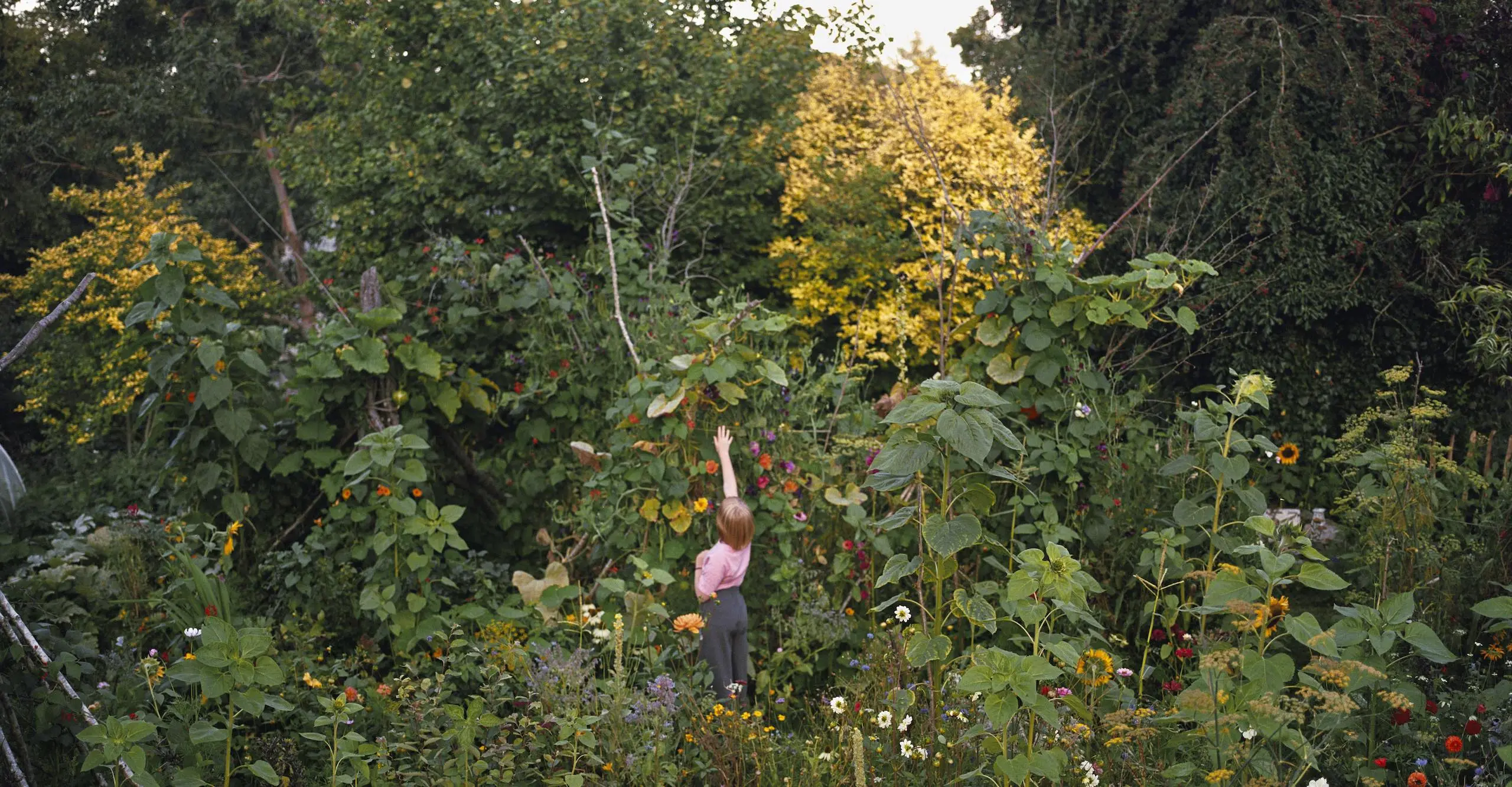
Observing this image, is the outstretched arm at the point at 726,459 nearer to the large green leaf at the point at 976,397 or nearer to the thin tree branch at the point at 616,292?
the thin tree branch at the point at 616,292

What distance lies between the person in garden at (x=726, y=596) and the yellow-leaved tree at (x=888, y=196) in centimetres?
445

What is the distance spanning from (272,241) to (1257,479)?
618 inches

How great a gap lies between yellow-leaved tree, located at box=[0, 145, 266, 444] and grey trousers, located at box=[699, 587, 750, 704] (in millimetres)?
8403

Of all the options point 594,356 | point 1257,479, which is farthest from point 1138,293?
point 594,356

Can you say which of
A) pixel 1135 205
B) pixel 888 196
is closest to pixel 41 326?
pixel 1135 205

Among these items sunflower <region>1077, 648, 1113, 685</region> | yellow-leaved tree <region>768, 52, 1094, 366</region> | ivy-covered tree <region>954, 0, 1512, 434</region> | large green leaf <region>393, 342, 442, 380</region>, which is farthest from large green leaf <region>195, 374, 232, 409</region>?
yellow-leaved tree <region>768, 52, 1094, 366</region>

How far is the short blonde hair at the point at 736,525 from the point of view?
398 cm

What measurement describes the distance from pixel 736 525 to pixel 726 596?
0.26 m

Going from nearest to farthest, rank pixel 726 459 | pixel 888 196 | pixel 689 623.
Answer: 1. pixel 689 623
2. pixel 726 459
3. pixel 888 196

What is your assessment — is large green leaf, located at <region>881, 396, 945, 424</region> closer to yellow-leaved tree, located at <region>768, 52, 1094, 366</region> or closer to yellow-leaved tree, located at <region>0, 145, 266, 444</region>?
yellow-leaved tree, located at <region>768, 52, 1094, 366</region>

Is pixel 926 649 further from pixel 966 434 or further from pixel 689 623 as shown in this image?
pixel 689 623

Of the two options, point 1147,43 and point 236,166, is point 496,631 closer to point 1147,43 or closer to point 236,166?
point 1147,43

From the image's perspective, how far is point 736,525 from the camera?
157 inches

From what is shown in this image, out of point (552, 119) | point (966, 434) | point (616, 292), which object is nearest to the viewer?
point (966, 434)
